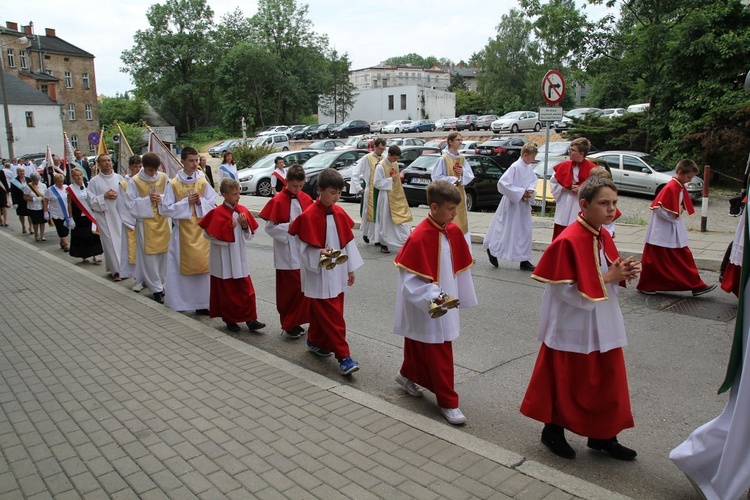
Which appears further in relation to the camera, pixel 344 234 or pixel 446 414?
pixel 344 234

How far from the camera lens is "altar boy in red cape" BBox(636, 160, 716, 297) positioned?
303 inches

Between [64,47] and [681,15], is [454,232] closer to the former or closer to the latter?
[681,15]

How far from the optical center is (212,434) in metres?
4.19

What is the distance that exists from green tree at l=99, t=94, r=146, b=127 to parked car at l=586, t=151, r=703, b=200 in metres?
71.4

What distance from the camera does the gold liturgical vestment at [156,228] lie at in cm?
819

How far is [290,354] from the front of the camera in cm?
611

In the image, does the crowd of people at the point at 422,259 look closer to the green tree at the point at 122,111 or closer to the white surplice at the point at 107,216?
the white surplice at the point at 107,216

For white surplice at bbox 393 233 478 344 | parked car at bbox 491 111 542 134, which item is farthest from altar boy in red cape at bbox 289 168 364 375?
parked car at bbox 491 111 542 134

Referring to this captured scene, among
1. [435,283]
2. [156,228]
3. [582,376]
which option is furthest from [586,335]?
[156,228]

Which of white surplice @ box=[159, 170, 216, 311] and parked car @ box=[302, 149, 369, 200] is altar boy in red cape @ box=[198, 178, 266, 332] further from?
parked car @ box=[302, 149, 369, 200]

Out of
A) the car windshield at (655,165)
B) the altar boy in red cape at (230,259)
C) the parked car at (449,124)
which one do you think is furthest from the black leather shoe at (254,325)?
the parked car at (449,124)

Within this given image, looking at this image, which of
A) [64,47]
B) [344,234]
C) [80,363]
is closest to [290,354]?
[344,234]

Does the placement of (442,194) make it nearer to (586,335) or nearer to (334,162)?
(586,335)

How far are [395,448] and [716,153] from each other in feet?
64.1
